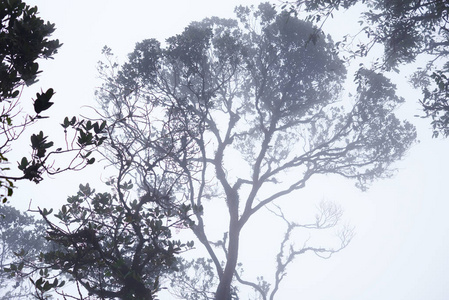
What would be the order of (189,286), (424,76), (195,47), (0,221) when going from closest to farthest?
1. (195,47)
2. (424,76)
3. (189,286)
4. (0,221)

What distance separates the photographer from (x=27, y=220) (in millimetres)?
21469

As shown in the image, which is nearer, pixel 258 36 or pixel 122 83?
pixel 122 83

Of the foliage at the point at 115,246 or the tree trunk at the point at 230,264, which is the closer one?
the foliage at the point at 115,246

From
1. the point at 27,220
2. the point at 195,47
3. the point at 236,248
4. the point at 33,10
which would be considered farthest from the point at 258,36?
the point at 27,220

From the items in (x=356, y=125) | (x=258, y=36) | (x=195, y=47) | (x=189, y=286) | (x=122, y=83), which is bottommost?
(x=189, y=286)

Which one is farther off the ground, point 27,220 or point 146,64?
point 146,64

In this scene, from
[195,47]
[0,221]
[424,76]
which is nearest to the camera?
[195,47]

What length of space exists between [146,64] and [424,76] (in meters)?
11.5

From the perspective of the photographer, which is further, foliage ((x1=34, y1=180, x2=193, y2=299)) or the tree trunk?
the tree trunk

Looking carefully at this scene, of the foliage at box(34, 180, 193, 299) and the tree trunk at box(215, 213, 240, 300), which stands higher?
the tree trunk at box(215, 213, 240, 300)

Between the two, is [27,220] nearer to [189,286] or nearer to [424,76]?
[189,286]

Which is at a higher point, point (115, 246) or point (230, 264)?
point (230, 264)

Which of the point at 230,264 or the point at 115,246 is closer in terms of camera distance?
the point at 115,246

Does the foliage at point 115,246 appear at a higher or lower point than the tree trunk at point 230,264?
lower
